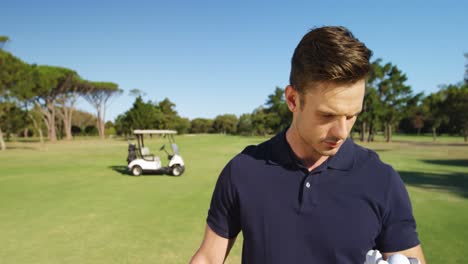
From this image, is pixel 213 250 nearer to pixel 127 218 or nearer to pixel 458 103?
pixel 127 218

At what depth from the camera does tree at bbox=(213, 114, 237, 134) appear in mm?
104312

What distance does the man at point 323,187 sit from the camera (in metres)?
1.27

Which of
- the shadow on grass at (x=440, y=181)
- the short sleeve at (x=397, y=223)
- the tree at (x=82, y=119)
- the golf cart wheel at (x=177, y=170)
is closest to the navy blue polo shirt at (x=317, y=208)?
the short sleeve at (x=397, y=223)

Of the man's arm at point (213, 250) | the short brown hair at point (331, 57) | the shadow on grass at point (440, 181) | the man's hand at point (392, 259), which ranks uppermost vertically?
the short brown hair at point (331, 57)

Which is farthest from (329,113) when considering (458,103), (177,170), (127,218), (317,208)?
(458,103)

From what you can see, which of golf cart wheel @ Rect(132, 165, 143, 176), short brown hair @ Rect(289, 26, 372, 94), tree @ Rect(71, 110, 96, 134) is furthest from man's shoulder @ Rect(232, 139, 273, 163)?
tree @ Rect(71, 110, 96, 134)

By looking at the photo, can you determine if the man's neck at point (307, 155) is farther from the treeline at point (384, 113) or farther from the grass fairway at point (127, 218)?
Answer: the treeline at point (384, 113)

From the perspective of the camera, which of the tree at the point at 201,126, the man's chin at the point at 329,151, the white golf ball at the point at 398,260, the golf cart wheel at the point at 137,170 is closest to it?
the white golf ball at the point at 398,260

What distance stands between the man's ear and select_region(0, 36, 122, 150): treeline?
36.7 meters

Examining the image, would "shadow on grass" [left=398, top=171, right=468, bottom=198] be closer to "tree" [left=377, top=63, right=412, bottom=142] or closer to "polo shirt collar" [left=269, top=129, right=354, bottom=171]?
"polo shirt collar" [left=269, top=129, right=354, bottom=171]

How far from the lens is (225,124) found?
105 metres

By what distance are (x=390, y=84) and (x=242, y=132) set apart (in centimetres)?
5579

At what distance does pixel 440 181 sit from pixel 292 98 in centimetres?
1314

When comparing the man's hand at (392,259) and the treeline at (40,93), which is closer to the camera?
the man's hand at (392,259)
